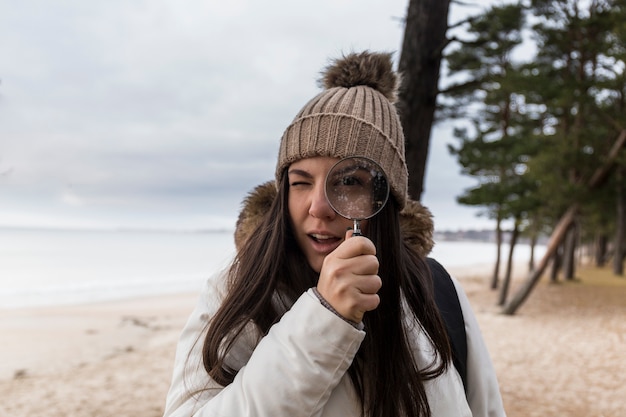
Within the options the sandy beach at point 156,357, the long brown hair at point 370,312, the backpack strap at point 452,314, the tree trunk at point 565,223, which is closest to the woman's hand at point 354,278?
the long brown hair at point 370,312

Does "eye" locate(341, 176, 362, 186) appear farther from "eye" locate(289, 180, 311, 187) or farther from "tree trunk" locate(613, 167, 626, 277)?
"tree trunk" locate(613, 167, 626, 277)

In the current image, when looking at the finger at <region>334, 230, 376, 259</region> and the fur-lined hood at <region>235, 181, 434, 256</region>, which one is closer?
the finger at <region>334, 230, 376, 259</region>

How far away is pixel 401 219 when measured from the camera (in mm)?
2037

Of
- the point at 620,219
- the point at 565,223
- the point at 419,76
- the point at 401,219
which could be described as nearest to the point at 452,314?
the point at 401,219

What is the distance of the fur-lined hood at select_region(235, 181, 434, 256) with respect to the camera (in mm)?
1996

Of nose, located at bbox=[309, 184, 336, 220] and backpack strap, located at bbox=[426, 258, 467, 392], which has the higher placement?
nose, located at bbox=[309, 184, 336, 220]

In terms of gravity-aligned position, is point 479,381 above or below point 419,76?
below

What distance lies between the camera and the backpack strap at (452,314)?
5.87ft

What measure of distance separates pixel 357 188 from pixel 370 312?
38 centimetres

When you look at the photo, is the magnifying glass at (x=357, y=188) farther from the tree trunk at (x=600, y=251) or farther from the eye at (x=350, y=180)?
the tree trunk at (x=600, y=251)

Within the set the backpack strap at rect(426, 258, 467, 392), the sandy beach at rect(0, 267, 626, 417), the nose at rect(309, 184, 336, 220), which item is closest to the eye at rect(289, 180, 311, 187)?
the nose at rect(309, 184, 336, 220)

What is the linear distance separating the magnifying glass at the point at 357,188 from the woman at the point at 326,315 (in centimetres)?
5

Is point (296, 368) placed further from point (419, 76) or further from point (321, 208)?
point (419, 76)

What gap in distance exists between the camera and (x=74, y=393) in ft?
24.5
